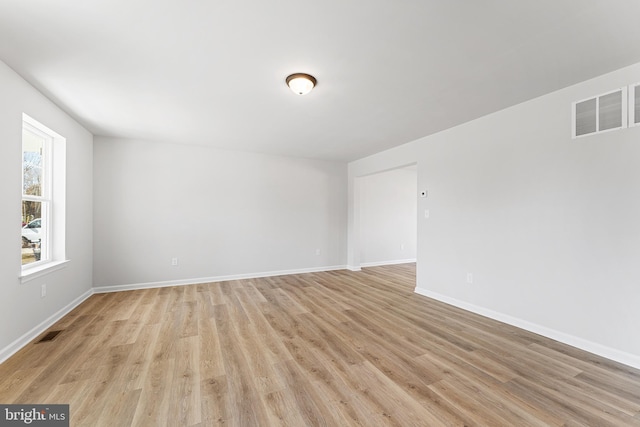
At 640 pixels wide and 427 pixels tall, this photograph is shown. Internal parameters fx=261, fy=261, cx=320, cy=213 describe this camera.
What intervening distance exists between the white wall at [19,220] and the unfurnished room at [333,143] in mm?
27

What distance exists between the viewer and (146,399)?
175cm

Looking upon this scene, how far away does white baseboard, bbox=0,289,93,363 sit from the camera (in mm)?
2240

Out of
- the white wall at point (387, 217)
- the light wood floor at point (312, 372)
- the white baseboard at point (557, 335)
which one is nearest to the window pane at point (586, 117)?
the white baseboard at point (557, 335)

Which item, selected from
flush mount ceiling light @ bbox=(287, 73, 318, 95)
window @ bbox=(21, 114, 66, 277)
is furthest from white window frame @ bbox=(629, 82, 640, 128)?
window @ bbox=(21, 114, 66, 277)

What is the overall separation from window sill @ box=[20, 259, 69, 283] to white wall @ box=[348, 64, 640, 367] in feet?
15.8

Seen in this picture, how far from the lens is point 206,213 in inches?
195

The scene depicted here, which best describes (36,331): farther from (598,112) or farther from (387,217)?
(387,217)

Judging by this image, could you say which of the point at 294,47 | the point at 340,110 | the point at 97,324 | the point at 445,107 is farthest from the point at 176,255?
the point at 445,107

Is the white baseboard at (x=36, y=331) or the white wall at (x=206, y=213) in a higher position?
the white wall at (x=206, y=213)

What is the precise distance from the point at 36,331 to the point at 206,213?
2.69 m

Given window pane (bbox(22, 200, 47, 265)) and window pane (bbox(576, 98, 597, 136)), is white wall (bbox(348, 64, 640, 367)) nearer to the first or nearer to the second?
window pane (bbox(576, 98, 597, 136))

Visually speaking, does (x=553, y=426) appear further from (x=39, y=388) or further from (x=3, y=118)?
(x=3, y=118)

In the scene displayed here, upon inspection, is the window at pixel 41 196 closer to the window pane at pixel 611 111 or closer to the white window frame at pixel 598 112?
the white window frame at pixel 598 112

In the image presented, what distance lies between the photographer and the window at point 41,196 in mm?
2828
